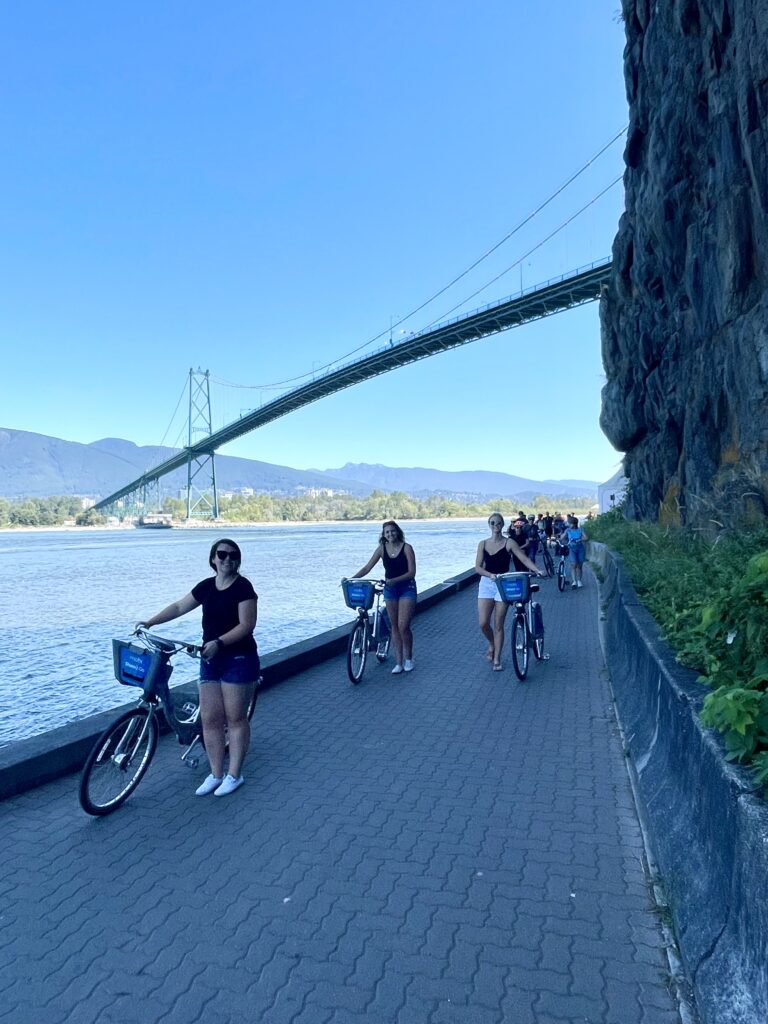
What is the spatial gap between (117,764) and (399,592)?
432cm

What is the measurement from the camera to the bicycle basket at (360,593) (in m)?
8.15

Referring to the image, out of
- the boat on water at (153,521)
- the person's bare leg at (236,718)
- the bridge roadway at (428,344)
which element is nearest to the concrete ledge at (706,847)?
the person's bare leg at (236,718)

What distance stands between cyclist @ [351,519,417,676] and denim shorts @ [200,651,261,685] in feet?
11.8

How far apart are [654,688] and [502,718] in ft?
6.41

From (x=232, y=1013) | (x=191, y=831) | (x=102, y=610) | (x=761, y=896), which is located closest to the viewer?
(x=761, y=896)

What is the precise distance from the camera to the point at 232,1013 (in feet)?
8.46

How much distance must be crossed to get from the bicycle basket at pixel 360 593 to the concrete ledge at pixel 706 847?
3.96m

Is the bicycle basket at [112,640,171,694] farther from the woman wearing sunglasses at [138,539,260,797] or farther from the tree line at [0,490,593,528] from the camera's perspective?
the tree line at [0,490,593,528]

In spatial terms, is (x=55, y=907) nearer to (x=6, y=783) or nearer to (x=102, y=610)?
(x=6, y=783)

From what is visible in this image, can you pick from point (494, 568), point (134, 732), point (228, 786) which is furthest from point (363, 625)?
point (134, 732)

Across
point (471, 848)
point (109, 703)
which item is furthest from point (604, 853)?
point (109, 703)

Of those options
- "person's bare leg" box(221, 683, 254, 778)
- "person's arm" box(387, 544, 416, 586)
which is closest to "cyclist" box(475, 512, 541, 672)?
"person's arm" box(387, 544, 416, 586)

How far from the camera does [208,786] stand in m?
4.69

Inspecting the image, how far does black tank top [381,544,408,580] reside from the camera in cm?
831
